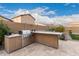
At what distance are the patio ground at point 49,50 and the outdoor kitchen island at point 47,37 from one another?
77 mm

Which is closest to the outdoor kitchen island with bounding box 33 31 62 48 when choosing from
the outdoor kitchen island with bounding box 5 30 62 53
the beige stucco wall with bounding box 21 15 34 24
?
the outdoor kitchen island with bounding box 5 30 62 53

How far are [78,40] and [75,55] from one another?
0.29 metres

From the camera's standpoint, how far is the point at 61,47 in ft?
8.16

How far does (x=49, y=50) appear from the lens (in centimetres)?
246

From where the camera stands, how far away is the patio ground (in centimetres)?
245

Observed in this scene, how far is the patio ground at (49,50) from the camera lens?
96.6 inches

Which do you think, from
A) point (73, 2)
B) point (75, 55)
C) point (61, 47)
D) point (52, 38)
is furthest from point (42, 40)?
point (73, 2)

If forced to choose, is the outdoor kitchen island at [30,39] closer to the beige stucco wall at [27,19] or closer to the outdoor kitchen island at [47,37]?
the outdoor kitchen island at [47,37]

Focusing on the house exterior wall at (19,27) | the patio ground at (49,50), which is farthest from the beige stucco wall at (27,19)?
the patio ground at (49,50)

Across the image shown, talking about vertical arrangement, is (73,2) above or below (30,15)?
above

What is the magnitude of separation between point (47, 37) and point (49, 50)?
247 mm

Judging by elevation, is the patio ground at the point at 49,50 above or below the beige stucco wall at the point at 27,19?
below

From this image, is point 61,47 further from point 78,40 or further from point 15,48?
point 15,48

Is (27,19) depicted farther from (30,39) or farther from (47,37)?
(47,37)
